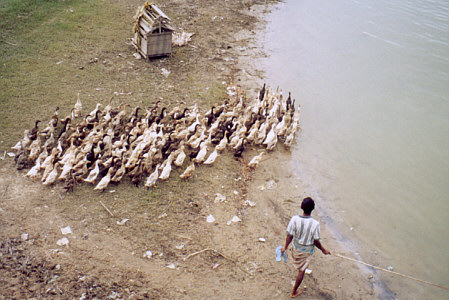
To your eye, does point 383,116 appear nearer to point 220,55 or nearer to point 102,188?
point 220,55

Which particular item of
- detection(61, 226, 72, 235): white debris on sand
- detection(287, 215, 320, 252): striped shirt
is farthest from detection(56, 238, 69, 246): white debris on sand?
detection(287, 215, 320, 252): striped shirt

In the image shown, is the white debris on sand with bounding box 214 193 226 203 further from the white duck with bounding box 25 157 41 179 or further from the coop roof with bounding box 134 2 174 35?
the coop roof with bounding box 134 2 174 35

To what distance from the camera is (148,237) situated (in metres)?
6.53

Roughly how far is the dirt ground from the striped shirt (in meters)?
1.17

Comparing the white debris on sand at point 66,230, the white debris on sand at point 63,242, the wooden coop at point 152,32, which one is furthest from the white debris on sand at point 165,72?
the white debris on sand at point 63,242

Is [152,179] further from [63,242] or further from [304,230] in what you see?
[304,230]

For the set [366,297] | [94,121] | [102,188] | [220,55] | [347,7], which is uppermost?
[347,7]

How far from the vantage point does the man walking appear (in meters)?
5.19

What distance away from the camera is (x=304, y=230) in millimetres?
5266

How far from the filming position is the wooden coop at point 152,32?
1090 centimetres

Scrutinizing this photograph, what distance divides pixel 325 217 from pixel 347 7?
13896 mm

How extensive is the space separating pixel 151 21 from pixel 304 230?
809 centimetres

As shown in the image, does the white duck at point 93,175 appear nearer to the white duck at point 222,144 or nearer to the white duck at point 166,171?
the white duck at point 166,171

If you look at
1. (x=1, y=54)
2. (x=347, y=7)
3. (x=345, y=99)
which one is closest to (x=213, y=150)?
(x=345, y=99)
